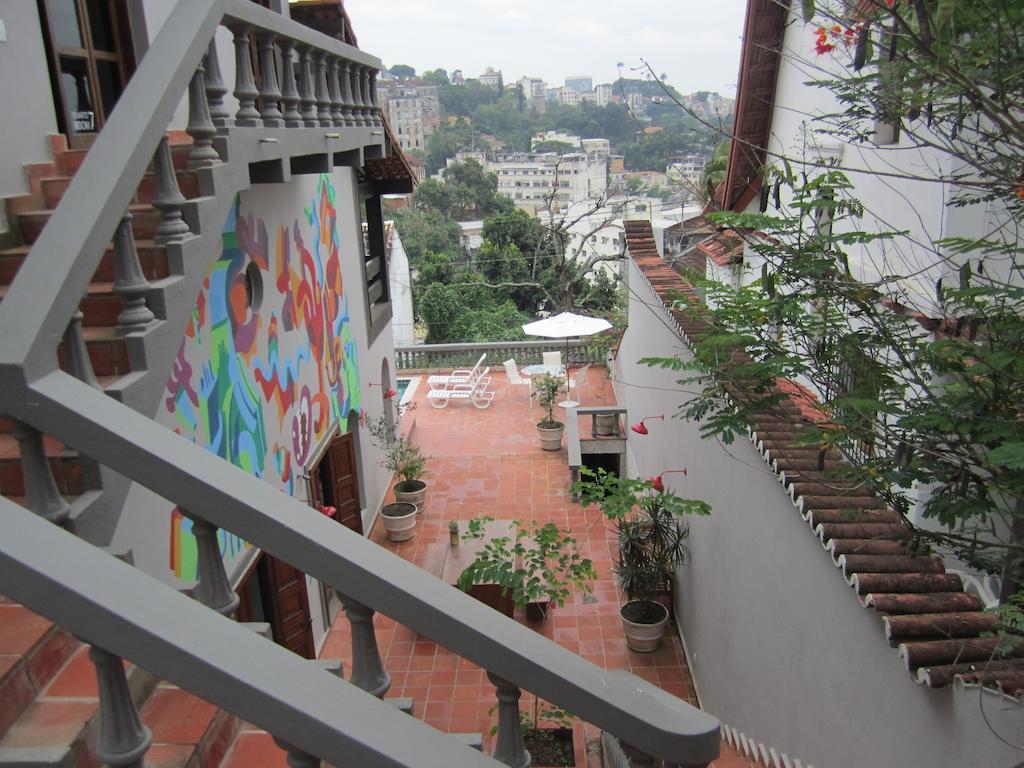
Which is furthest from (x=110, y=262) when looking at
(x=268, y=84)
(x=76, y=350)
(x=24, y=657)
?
(x=24, y=657)

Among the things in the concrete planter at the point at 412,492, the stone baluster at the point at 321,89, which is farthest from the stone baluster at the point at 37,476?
the concrete planter at the point at 412,492

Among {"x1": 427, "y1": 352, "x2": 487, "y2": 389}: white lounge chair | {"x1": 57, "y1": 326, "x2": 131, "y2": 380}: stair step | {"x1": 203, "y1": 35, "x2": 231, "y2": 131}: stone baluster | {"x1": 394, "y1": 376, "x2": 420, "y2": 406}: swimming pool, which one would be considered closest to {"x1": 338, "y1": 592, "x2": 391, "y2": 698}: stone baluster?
{"x1": 57, "y1": 326, "x2": 131, "y2": 380}: stair step

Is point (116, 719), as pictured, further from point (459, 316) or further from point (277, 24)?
point (459, 316)

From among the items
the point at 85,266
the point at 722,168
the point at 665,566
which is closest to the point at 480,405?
the point at 722,168

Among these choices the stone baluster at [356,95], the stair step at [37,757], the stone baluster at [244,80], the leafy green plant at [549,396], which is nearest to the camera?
the stair step at [37,757]

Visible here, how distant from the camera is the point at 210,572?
5.91 ft

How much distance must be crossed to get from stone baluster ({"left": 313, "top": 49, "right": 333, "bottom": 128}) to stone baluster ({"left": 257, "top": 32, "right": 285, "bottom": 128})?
2.53 ft

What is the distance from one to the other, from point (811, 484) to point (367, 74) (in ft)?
18.2

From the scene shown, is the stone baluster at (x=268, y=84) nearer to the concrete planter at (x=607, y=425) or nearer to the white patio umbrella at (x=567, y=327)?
the concrete planter at (x=607, y=425)

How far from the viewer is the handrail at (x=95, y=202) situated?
202 centimetres

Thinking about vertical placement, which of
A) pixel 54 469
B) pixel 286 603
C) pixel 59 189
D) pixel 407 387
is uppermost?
pixel 59 189

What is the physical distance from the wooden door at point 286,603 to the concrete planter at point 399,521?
3.24 meters

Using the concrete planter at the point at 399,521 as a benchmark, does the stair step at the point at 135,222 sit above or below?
above

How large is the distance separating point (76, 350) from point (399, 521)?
8464 millimetres
